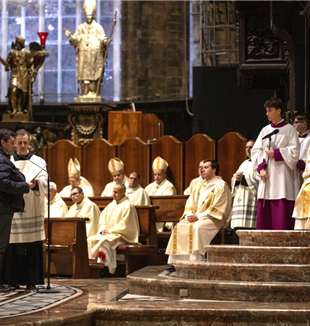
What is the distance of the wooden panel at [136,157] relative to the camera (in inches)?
524

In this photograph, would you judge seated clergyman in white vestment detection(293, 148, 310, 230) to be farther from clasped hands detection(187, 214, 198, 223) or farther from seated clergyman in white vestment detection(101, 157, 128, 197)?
seated clergyman in white vestment detection(101, 157, 128, 197)

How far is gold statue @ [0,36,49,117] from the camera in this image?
1638 cm

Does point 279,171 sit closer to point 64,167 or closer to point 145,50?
point 64,167

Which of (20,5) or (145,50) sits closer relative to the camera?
(145,50)

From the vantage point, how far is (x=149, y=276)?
25.3 ft

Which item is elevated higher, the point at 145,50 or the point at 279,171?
the point at 145,50

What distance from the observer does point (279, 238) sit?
24.6 feet

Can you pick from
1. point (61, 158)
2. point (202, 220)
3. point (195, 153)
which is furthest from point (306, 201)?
point (61, 158)

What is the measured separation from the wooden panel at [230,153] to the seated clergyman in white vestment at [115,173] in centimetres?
158

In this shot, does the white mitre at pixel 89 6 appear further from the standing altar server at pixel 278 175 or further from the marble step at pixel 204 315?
the marble step at pixel 204 315

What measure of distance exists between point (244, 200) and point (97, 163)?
485 cm

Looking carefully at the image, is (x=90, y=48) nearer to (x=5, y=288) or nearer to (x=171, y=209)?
(x=171, y=209)

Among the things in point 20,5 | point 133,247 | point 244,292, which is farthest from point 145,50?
point 244,292

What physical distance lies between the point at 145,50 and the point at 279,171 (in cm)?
1042
